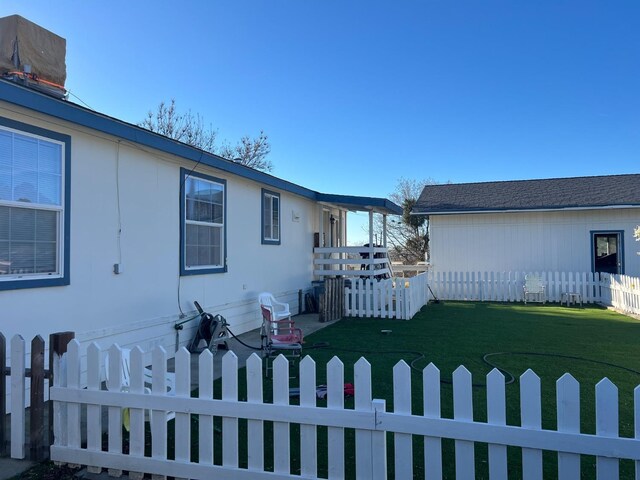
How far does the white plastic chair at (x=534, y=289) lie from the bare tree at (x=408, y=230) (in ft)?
33.8

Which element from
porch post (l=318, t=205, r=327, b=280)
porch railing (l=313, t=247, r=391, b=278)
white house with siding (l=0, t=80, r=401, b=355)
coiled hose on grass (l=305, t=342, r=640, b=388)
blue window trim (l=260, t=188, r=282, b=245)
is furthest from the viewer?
porch post (l=318, t=205, r=327, b=280)

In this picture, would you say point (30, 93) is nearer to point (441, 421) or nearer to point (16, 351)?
point (16, 351)

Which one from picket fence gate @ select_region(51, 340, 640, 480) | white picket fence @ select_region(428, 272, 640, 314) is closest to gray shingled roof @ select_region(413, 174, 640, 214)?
white picket fence @ select_region(428, 272, 640, 314)

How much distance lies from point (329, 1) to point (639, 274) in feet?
42.5

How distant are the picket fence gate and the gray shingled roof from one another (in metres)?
13.5

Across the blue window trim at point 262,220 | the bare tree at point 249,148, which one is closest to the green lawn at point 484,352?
the blue window trim at point 262,220

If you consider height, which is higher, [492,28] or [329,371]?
[492,28]

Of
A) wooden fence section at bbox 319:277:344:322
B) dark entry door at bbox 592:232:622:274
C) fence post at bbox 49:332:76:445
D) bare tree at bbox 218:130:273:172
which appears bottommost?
wooden fence section at bbox 319:277:344:322

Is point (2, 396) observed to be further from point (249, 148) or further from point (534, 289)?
point (249, 148)

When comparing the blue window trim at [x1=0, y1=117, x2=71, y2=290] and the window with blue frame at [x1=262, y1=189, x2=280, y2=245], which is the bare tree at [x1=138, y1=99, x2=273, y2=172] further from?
the blue window trim at [x1=0, y1=117, x2=71, y2=290]

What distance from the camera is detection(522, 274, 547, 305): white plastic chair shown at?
529 inches

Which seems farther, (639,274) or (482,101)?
(482,101)

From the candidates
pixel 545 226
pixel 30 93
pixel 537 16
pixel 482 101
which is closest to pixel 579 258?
pixel 545 226

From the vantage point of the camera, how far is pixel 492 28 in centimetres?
1199
